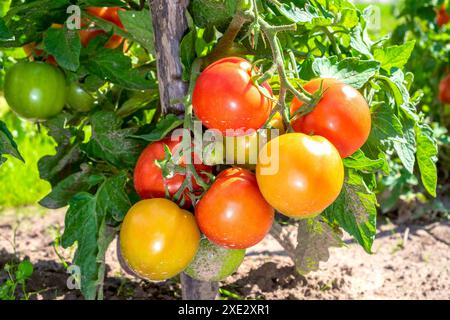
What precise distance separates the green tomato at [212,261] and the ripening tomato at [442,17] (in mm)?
2193

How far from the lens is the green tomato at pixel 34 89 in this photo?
5.25ft

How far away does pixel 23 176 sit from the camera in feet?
9.57

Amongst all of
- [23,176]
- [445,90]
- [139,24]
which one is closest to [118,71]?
[139,24]

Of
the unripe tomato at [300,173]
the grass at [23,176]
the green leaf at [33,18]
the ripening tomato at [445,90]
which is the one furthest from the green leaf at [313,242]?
the ripening tomato at [445,90]

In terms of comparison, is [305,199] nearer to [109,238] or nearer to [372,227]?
[372,227]

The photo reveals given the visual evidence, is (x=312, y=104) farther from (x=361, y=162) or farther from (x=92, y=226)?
(x=92, y=226)

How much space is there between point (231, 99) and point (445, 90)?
2199 millimetres

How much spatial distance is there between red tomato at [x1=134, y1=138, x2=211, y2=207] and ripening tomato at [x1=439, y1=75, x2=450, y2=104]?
6.72ft

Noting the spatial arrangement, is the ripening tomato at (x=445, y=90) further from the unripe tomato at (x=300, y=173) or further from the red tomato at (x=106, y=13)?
the unripe tomato at (x=300, y=173)

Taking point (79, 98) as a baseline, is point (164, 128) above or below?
above

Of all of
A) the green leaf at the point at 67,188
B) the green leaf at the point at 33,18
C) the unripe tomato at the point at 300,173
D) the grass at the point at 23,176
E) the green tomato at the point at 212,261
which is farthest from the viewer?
the grass at the point at 23,176

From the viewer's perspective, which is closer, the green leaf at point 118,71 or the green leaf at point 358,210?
the green leaf at point 358,210

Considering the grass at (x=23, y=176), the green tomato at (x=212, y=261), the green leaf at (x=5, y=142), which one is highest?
the green leaf at (x=5, y=142)
